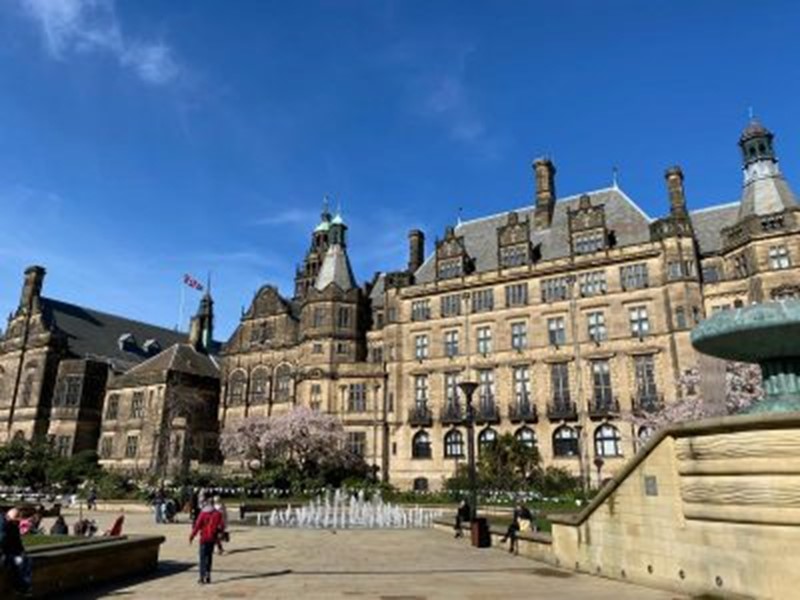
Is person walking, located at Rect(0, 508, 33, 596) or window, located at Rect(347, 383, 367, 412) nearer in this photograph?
person walking, located at Rect(0, 508, 33, 596)

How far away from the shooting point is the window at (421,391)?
51.7 m

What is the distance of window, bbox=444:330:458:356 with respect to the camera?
51.8m

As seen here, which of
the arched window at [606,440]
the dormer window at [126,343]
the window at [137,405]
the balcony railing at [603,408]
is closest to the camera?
the arched window at [606,440]

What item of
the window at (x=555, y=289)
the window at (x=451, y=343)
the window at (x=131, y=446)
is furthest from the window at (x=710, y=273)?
the window at (x=131, y=446)

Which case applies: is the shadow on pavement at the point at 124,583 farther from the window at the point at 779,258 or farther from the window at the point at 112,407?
the window at the point at 112,407

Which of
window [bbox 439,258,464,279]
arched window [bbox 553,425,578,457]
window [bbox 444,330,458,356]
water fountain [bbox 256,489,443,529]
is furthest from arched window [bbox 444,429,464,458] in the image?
window [bbox 439,258,464,279]

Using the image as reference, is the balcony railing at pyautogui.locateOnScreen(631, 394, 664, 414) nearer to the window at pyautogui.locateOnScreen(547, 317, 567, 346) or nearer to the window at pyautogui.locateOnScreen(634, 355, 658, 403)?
the window at pyautogui.locateOnScreen(634, 355, 658, 403)

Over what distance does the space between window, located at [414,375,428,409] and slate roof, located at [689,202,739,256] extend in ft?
77.6

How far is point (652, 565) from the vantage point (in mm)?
11805

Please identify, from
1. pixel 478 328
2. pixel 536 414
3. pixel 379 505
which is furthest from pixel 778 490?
pixel 478 328

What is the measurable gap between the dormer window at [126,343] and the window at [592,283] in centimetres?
5465

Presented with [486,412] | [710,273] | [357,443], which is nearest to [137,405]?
[357,443]

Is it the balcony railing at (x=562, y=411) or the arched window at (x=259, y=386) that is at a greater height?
the arched window at (x=259, y=386)

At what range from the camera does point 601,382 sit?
45.2 m
